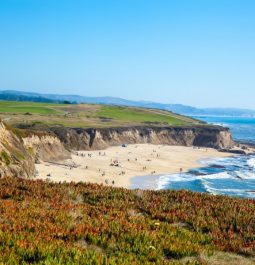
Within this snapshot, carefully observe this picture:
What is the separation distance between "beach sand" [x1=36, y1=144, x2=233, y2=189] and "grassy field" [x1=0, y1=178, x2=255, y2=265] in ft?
113

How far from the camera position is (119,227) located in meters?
13.9

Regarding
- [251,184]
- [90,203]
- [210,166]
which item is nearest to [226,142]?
[210,166]

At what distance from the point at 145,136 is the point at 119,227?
10939 cm

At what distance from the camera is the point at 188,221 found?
628 inches

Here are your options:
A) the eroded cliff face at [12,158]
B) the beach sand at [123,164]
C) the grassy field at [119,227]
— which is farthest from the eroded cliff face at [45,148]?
the grassy field at [119,227]

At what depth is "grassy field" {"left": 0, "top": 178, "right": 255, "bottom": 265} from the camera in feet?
36.1

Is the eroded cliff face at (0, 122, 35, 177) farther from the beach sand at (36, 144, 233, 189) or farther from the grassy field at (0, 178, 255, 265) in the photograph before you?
the grassy field at (0, 178, 255, 265)

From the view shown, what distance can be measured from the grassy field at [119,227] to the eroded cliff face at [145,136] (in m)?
73.8

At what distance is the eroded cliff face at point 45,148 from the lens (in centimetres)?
6694

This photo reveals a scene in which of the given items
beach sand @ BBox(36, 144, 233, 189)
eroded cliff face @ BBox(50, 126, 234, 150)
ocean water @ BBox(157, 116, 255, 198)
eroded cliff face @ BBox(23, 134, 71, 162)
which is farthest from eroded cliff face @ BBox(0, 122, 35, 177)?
eroded cliff face @ BBox(50, 126, 234, 150)

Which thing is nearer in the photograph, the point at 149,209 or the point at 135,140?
the point at 149,209

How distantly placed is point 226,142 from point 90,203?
117509 millimetres

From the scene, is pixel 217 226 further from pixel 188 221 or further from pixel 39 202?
pixel 39 202

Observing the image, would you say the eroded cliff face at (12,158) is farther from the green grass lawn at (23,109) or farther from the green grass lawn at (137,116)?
the green grass lawn at (137,116)
